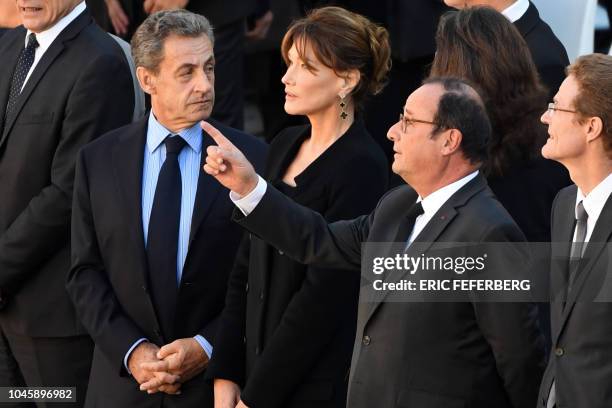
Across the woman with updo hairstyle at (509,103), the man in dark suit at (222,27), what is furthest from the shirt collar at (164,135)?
the man in dark suit at (222,27)

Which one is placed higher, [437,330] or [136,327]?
[437,330]

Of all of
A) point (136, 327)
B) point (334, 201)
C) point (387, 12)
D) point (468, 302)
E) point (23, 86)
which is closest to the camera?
point (468, 302)

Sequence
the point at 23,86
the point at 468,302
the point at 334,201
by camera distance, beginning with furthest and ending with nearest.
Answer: the point at 23,86
the point at 334,201
the point at 468,302

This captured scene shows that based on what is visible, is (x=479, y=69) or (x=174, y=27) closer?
(x=479, y=69)

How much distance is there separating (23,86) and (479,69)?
82.1 inches

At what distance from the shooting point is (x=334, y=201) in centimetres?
476

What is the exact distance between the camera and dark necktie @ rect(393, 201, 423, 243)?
424cm

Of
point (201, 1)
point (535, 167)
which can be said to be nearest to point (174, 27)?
point (535, 167)

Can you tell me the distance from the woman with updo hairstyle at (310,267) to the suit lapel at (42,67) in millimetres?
1195

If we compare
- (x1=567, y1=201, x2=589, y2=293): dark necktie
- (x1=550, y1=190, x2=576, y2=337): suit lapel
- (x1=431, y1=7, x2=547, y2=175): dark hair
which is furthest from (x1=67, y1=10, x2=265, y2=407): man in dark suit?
(x1=567, y1=201, x2=589, y2=293): dark necktie

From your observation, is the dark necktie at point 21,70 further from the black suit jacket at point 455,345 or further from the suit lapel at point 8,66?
the black suit jacket at point 455,345

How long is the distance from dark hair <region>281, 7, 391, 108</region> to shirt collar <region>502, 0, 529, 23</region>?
2.84ft

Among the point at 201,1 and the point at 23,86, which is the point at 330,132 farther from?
the point at 201,1

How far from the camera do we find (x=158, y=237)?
16.7ft
